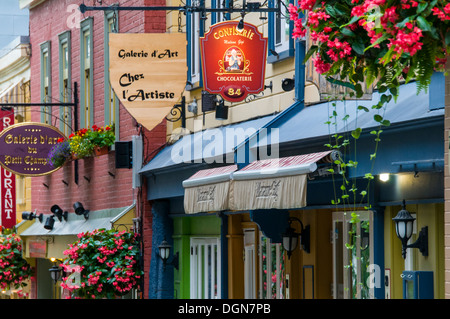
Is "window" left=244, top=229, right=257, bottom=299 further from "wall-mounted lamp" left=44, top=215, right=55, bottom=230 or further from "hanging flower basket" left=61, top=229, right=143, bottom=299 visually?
"wall-mounted lamp" left=44, top=215, right=55, bottom=230

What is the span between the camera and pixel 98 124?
19.5 meters

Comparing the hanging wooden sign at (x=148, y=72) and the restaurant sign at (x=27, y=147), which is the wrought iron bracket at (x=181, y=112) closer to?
the hanging wooden sign at (x=148, y=72)

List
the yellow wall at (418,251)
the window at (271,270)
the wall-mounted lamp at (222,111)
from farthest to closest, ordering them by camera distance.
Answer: the wall-mounted lamp at (222,111) < the window at (271,270) < the yellow wall at (418,251)

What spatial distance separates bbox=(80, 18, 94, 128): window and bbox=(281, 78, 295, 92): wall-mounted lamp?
8189 mm

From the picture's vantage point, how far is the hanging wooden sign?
44.7ft

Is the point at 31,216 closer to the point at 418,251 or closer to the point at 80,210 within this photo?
the point at 80,210

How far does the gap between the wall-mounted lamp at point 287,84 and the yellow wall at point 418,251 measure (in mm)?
2139

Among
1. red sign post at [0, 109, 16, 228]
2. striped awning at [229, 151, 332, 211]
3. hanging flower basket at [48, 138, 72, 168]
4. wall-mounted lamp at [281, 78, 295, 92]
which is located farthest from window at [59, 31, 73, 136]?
striped awning at [229, 151, 332, 211]

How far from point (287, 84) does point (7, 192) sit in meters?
14.9

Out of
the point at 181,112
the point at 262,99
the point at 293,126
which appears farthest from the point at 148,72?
the point at 293,126

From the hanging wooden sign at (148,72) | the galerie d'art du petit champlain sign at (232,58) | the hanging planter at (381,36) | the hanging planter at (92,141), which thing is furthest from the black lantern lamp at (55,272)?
the hanging planter at (381,36)

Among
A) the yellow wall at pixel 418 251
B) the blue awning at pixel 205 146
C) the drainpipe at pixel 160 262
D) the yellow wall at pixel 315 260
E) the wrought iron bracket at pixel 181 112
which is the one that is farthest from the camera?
the drainpipe at pixel 160 262

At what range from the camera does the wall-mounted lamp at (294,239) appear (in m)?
13.0

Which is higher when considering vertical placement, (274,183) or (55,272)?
(274,183)
